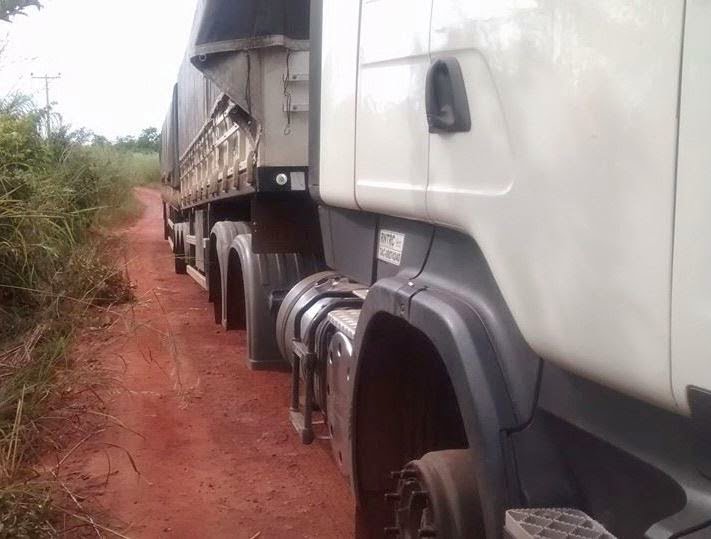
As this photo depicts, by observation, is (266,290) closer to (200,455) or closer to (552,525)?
(200,455)

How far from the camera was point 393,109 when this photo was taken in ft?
9.19

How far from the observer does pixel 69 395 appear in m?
5.66

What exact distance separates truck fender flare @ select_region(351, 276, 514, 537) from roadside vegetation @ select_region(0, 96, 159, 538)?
7.48 feet

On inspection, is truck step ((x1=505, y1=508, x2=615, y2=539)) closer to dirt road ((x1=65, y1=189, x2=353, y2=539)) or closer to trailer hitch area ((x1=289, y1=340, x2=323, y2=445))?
trailer hitch area ((x1=289, y1=340, x2=323, y2=445))

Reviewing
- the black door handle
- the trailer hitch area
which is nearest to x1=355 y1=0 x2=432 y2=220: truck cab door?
the black door handle

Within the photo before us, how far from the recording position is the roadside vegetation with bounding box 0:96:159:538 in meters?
4.09

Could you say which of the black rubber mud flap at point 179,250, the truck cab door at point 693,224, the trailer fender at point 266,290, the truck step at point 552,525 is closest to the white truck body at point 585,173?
the truck cab door at point 693,224

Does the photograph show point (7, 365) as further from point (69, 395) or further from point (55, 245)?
point (55, 245)

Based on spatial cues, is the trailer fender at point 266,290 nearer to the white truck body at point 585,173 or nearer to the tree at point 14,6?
the white truck body at point 585,173

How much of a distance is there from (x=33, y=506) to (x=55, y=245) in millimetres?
3156

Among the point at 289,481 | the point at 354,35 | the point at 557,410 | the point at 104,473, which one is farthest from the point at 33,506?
the point at 557,410

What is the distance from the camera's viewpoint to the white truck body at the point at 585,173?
1437 millimetres

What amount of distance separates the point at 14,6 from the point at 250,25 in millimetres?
6883

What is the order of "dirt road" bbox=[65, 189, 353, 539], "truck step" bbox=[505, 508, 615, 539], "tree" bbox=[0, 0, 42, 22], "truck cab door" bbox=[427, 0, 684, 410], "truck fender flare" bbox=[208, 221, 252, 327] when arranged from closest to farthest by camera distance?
"truck cab door" bbox=[427, 0, 684, 410], "truck step" bbox=[505, 508, 615, 539], "dirt road" bbox=[65, 189, 353, 539], "truck fender flare" bbox=[208, 221, 252, 327], "tree" bbox=[0, 0, 42, 22]
